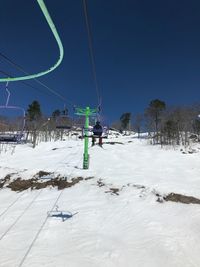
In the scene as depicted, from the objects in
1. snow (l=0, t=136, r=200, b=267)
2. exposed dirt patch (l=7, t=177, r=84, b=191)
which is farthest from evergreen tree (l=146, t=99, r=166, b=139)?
exposed dirt patch (l=7, t=177, r=84, b=191)

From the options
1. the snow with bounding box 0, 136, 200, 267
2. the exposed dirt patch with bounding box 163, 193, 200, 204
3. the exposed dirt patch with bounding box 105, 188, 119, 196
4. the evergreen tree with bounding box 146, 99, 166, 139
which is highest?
the evergreen tree with bounding box 146, 99, 166, 139

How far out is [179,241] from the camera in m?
11.6

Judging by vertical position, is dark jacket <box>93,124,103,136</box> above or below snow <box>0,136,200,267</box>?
above

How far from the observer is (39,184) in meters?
21.3

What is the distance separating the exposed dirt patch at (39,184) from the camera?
2080cm

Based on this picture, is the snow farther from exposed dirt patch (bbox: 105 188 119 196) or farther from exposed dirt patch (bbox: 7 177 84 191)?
exposed dirt patch (bbox: 7 177 84 191)

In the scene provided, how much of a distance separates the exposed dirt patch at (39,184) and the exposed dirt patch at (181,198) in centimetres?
750

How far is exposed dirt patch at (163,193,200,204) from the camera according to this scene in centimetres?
1562

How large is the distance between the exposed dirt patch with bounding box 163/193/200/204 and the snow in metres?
0.49

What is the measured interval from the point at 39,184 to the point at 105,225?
913 cm

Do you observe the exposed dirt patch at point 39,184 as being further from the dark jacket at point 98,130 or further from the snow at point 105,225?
the dark jacket at point 98,130

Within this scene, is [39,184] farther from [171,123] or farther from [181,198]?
[171,123]

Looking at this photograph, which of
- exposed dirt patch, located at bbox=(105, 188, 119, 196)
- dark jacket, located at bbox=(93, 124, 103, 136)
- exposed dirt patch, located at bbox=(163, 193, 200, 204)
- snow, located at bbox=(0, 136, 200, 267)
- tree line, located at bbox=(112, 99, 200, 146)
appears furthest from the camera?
tree line, located at bbox=(112, 99, 200, 146)

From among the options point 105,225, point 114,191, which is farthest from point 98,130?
point 105,225
